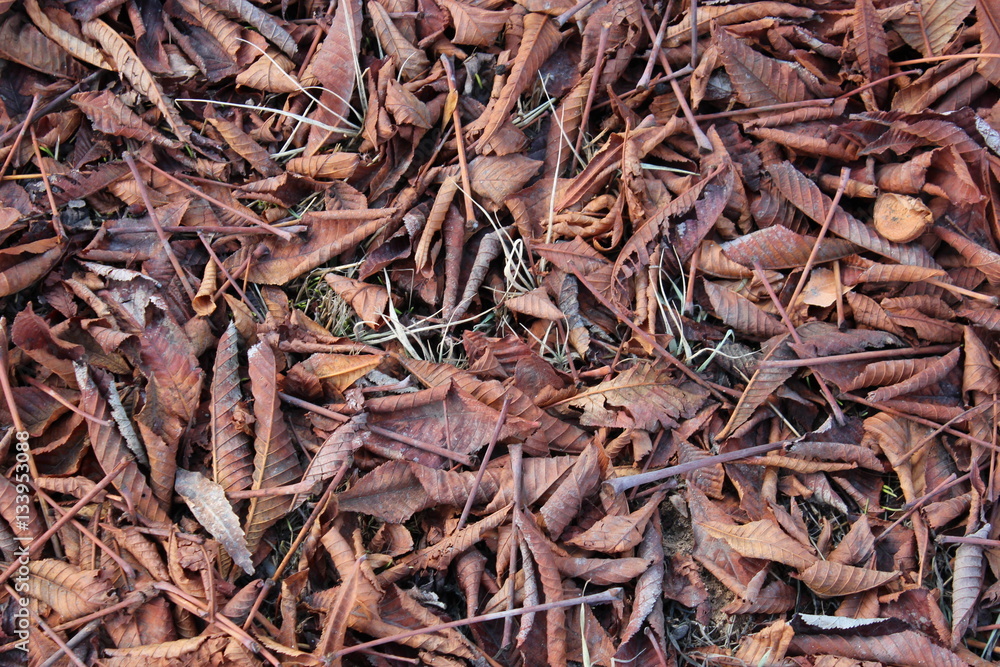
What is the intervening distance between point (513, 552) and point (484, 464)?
9.4 inches

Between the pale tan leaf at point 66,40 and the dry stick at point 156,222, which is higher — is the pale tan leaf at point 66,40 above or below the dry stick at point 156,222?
above

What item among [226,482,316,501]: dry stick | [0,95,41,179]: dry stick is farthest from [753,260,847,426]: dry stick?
[0,95,41,179]: dry stick

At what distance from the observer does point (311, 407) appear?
1853 millimetres

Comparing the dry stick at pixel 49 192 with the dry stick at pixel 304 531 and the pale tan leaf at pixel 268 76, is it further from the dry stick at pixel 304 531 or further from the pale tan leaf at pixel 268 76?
the dry stick at pixel 304 531

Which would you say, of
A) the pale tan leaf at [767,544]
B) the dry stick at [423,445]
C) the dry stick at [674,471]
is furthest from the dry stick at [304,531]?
the pale tan leaf at [767,544]

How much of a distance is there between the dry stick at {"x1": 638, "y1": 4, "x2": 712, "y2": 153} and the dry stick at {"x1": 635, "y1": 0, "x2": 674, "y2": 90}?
22 mm

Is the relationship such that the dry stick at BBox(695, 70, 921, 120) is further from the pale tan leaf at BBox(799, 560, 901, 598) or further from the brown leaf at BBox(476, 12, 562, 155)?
the pale tan leaf at BBox(799, 560, 901, 598)

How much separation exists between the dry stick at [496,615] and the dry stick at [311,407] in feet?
1.93

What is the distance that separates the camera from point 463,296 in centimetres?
202

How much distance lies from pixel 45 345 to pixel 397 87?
130 centimetres

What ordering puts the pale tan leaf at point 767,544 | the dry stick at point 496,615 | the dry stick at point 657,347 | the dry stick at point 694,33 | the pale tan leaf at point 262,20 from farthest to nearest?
the pale tan leaf at point 262,20 → the dry stick at point 694,33 → the dry stick at point 657,347 → the pale tan leaf at point 767,544 → the dry stick at point 496,615

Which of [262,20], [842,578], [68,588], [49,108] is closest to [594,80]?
[262,20]

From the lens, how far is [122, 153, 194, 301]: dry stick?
6.54 feet

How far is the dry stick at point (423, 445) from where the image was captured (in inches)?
69.8
